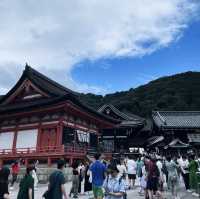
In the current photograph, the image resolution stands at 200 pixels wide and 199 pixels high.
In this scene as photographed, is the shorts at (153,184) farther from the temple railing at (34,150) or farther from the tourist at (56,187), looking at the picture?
the temple railing at (34,150)

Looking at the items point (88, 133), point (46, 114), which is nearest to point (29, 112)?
point (46, 114)

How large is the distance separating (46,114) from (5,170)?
59.6 feet

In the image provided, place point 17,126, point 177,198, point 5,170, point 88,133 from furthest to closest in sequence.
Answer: point 88,133 < point 17,126 < point 177,198 < point 5,170

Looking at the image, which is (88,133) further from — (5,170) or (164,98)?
(164,98)

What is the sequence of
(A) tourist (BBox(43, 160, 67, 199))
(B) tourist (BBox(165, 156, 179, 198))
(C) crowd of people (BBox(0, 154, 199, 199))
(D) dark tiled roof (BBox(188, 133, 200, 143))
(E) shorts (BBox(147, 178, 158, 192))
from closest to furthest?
(C) crowd of people (BBox(0, 154, 199, 199)) < (A) tourist (BBox(43, 160, 67, 199)) < (E) shorts (BBox(147, 178, 158, 192)) < (B) tourist (BBox(165, 156, 179, 198)) < (D) dark tiled roof (BBox(188, 133, 200, 143))

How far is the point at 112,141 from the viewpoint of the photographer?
4241cm

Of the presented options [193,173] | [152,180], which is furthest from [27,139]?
[152,180]

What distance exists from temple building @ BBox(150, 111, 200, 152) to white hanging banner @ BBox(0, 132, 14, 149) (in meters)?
15.0

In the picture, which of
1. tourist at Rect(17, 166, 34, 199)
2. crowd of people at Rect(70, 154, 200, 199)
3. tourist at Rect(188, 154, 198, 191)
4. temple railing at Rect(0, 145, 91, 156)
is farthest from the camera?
temple railing at Rect(0, 145, 91, 156)

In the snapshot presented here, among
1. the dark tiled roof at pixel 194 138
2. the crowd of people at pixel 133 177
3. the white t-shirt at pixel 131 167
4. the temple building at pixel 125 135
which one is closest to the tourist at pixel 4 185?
the crowd of people at pixel 133 177

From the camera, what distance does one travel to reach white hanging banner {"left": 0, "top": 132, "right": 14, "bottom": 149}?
2961 centimetres

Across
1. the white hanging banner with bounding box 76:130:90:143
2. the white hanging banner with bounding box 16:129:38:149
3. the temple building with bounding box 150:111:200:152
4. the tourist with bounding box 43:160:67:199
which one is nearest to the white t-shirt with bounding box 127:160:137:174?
the tourist with bounding box 43:160:67:199

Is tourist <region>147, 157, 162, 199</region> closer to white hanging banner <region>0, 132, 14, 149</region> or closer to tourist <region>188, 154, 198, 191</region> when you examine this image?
tourist <region>188, 154, 198, 191</region>

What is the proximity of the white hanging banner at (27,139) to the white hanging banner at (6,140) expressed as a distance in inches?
33.0
